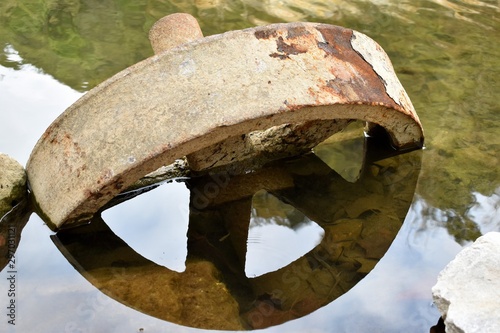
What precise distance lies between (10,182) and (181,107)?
101 centimetres

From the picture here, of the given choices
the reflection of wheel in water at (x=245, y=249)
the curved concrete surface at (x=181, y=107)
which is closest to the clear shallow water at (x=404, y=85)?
the reflection of wheel in water at (x=245, y=249)

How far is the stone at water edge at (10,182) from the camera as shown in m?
3.45

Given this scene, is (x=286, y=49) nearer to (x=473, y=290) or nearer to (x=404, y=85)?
(x=473, y=290)

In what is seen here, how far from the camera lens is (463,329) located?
2578 millimetres

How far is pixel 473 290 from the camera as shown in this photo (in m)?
2.75

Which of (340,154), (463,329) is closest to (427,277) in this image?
(463,329)

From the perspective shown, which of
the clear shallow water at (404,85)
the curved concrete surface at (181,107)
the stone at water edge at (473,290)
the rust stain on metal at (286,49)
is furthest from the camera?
the rust stain on metal at (286,49)

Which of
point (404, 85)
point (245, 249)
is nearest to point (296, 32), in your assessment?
point (245, 249)

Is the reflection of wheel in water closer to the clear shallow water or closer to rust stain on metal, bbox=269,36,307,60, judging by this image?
the clear shallow water

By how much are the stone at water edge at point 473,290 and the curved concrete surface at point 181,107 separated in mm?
995

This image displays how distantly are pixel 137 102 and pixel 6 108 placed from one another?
178 centimetres

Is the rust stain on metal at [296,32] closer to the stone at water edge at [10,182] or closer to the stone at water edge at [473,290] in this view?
the stone at water edge at [473,290]

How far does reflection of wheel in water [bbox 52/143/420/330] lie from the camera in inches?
119

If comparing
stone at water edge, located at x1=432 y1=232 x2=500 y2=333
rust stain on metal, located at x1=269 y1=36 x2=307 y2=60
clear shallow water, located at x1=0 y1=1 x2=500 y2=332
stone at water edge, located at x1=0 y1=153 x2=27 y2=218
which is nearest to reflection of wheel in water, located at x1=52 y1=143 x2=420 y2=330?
clear shallow water, located at x1=0 y1=1 x2=500 y2=332
